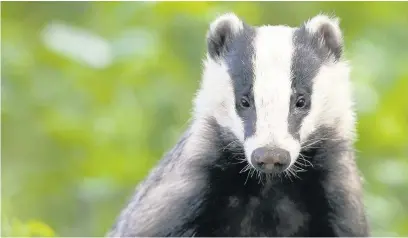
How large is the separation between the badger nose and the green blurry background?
6.60 feet

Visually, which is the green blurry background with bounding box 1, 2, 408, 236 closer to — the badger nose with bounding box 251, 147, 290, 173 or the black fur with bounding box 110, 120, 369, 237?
the black fur with bounding box 110, 120, 369, 237

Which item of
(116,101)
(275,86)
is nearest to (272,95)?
(275,86)

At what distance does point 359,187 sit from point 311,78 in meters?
0.43

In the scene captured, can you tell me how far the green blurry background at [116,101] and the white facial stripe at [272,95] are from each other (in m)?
1.73

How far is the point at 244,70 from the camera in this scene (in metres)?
4.11

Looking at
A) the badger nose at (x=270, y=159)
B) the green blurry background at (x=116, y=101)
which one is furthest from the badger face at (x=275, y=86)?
the green blurry background at (x=116, y=101)

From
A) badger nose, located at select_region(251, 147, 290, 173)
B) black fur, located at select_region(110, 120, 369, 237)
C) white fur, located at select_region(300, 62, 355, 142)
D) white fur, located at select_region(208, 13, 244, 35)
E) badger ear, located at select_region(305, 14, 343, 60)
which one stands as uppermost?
white fur, located at select_region(208, 13, 244, 35)

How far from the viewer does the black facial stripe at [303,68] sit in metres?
4.03

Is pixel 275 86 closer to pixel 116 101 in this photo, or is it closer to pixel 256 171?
pixel 256 171

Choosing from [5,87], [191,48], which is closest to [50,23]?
[5,87]

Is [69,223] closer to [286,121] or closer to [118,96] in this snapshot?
[118,96]

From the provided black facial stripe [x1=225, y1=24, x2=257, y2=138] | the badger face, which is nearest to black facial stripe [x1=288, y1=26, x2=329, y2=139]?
the badger face

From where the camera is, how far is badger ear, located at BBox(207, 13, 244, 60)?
4.32m

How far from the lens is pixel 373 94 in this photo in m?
6.22
